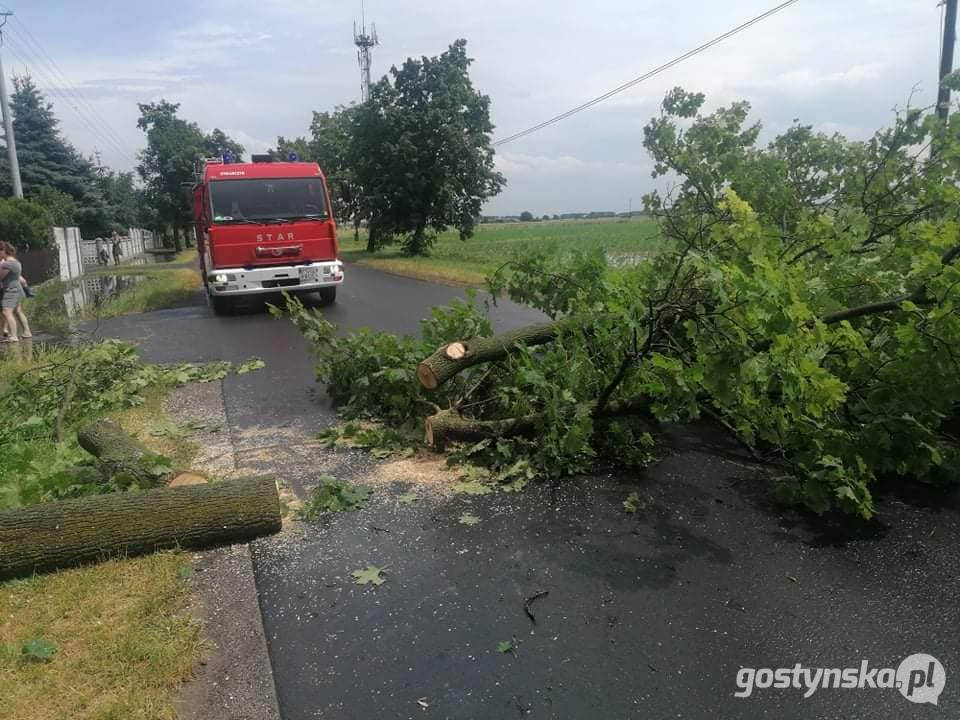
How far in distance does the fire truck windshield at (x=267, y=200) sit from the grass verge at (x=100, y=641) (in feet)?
34.3

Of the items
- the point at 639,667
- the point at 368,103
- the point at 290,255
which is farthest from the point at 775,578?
the point at 368,103

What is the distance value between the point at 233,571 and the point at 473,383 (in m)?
2.53

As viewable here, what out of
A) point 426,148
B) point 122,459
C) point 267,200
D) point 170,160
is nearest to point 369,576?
point 122,459

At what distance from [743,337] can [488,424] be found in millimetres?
2066

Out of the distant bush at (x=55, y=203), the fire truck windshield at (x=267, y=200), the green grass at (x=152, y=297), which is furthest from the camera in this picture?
the distant bush at (x=55, y=203)

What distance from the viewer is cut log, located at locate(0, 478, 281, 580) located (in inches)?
141

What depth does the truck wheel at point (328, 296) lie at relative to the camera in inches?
612

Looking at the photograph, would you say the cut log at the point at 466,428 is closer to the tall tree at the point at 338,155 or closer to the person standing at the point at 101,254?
the tall tree at the point at 338,155

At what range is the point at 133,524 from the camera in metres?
3.75

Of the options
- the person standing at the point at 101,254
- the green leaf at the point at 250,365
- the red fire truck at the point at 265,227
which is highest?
the red fire truck at the point at 265,227

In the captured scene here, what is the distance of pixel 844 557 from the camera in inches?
144

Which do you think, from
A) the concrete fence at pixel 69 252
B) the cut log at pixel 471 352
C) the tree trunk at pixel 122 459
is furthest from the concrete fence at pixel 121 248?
the cut log at pixel 471 352

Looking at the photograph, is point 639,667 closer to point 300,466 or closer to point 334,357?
point 300,466

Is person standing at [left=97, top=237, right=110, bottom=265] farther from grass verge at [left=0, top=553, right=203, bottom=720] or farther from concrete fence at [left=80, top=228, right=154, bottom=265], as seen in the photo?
grass verge at [left=0, top=553, right=203, bottom=720]
